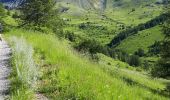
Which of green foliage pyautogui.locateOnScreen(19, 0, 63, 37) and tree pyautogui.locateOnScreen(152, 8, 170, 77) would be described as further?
green foliage pyautogui.locateOnScreen(19, 0, 63, 37)

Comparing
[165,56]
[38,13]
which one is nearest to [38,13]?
[38,13]

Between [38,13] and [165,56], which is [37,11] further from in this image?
[165,56]

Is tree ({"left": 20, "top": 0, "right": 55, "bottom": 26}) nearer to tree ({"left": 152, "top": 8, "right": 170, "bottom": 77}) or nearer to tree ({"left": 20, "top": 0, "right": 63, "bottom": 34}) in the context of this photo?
tree ({"left": 20, "top": 0, "right": 63, "bottom": 34})

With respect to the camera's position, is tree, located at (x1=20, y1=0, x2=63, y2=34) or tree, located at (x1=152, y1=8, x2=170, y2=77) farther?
tree, located at (x1=20, y1=0, x2=63, y2=34)

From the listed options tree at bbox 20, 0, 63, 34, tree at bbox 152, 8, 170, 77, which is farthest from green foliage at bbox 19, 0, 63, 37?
tree at bbox 152, 8, 170, 77

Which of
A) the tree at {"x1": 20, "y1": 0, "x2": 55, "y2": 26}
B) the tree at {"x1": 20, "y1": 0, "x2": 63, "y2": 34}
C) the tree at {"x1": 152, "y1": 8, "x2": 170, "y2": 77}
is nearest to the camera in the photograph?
the tree at {"x1": 152, "y1": 8, "x2": 170, "y2": 77}

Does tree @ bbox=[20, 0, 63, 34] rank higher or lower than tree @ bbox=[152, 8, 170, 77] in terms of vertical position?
higher

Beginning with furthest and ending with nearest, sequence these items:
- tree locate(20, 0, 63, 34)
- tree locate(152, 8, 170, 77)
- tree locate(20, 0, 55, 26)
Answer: tree locate(20, 0, 63, 34) < tree locate(20, 0, 55, 26) < tree locate(152, 8, 170, 77)

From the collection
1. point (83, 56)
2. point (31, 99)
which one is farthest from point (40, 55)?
point (31, 99)

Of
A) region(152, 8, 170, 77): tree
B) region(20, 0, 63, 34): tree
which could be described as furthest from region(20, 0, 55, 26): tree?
region(152, 8, 170, 77): tree

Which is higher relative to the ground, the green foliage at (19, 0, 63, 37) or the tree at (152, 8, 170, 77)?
the green foliage at (19, 0, 63, 37)

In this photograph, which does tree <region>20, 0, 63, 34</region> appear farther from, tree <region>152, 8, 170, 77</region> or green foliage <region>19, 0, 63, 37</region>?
tree <region>152, 8, 170, 77</region>

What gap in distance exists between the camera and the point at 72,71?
1461 centimetres

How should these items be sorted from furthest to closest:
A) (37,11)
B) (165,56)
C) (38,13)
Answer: (37,11) < (38,13) < (165,56)
